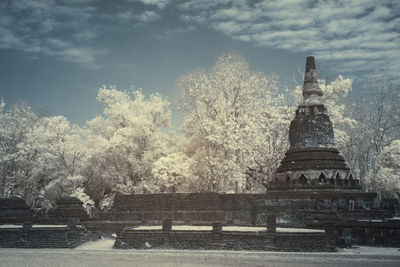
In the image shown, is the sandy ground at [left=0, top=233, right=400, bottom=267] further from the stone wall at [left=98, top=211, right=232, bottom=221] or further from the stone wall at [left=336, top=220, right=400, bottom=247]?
the stone wall at [left=98, top=211, right=232, bottom=221]

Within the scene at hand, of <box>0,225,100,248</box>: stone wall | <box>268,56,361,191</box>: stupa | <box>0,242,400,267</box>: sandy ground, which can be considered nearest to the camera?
<box>0,242,400,267</box>: sandy ground

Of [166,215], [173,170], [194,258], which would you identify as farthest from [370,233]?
[173,170]

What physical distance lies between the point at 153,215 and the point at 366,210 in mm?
12801

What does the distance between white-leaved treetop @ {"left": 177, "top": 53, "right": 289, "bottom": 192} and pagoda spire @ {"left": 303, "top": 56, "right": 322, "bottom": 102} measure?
6642 millimetres

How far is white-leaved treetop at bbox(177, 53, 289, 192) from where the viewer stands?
35.5m

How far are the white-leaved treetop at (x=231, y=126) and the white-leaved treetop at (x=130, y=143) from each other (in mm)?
2706

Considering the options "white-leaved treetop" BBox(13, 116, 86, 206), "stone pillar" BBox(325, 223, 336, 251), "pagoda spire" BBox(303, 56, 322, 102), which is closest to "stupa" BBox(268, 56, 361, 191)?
"pagoda spire" BBox(303, 56, 322, 102)

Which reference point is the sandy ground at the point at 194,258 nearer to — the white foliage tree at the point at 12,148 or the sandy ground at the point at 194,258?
the sandy ground at the point at 194,258

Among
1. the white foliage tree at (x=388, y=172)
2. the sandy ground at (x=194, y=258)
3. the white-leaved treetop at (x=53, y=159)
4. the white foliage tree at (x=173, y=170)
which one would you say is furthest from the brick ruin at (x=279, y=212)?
the white-leaved treetop at (x=53, y=159)

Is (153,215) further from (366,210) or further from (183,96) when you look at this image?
(183,96)

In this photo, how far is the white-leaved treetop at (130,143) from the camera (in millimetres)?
38531

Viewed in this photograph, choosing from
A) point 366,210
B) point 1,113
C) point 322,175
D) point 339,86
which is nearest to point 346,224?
point 366,210

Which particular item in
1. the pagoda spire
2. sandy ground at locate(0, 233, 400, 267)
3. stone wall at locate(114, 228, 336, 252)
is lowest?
sandy ground at locate(0, 233, 400, 267)

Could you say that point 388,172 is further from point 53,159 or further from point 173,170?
point 53,159
